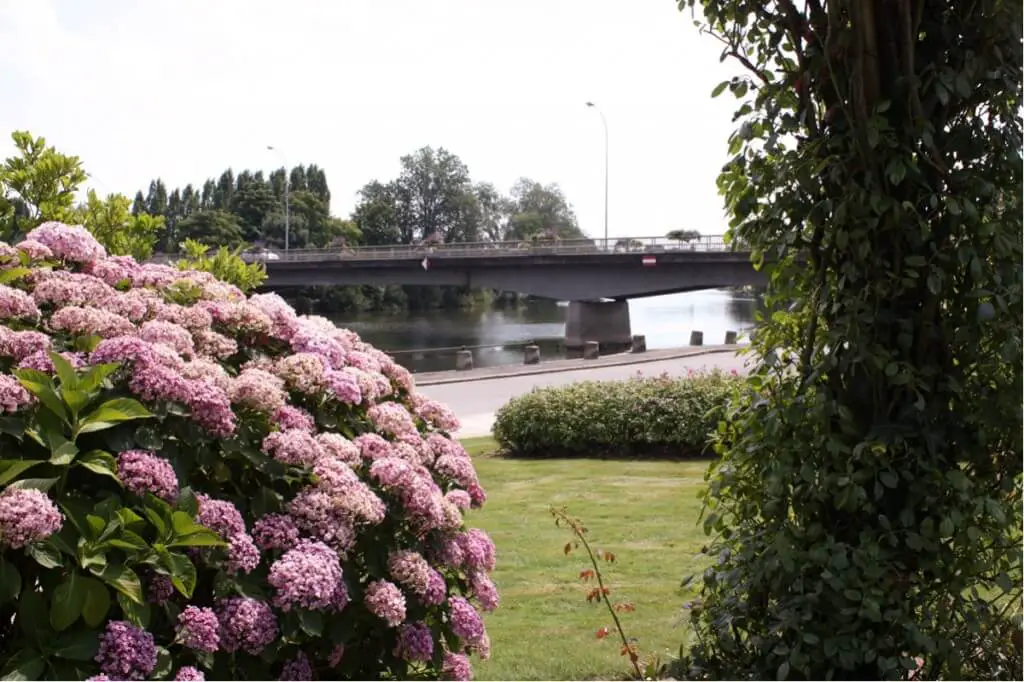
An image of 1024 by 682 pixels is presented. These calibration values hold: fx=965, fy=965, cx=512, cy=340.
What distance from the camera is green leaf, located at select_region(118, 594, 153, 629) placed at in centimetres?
254

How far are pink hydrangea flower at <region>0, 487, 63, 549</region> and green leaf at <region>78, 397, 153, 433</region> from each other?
26 cm

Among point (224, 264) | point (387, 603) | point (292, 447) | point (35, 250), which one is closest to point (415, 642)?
point (387, 603)

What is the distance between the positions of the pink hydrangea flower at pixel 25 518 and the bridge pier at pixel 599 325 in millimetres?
43315

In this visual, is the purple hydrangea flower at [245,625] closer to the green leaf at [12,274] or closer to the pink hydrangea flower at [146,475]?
the pink hydrangea flower at [146,475]

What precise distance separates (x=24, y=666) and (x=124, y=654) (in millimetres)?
233

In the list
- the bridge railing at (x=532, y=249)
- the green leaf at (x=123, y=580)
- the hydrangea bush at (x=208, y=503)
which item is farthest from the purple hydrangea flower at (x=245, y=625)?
the bridge railing at (x=532, y=249)

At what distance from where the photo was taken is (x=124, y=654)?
8.24 feet

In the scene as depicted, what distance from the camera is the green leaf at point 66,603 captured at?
2445mm

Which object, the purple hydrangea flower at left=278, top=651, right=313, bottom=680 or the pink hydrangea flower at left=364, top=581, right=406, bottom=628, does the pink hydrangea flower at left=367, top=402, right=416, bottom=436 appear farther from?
the purple hydrangea flower at left=278, top=651, right=313, bottom=680

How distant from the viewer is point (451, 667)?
11.6ft

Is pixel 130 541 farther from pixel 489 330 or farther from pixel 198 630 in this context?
pixel 489 330

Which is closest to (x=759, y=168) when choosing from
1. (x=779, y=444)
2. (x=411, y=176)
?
(x=779, y=444)

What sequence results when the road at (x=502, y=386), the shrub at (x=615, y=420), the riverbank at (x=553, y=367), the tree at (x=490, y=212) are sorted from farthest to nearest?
the tree at (x=490, y=212)
the riverbank at (x=553, y=367)
the road at (x=502, y=386)
the shrub at (x=615, y=420)

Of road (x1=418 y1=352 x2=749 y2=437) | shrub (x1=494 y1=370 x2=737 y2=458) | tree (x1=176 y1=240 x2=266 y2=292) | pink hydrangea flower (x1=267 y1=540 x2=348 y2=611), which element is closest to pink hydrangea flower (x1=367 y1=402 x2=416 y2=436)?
pink hydrangea flower (x1=267 y1=540 x2=348 y2=611)
